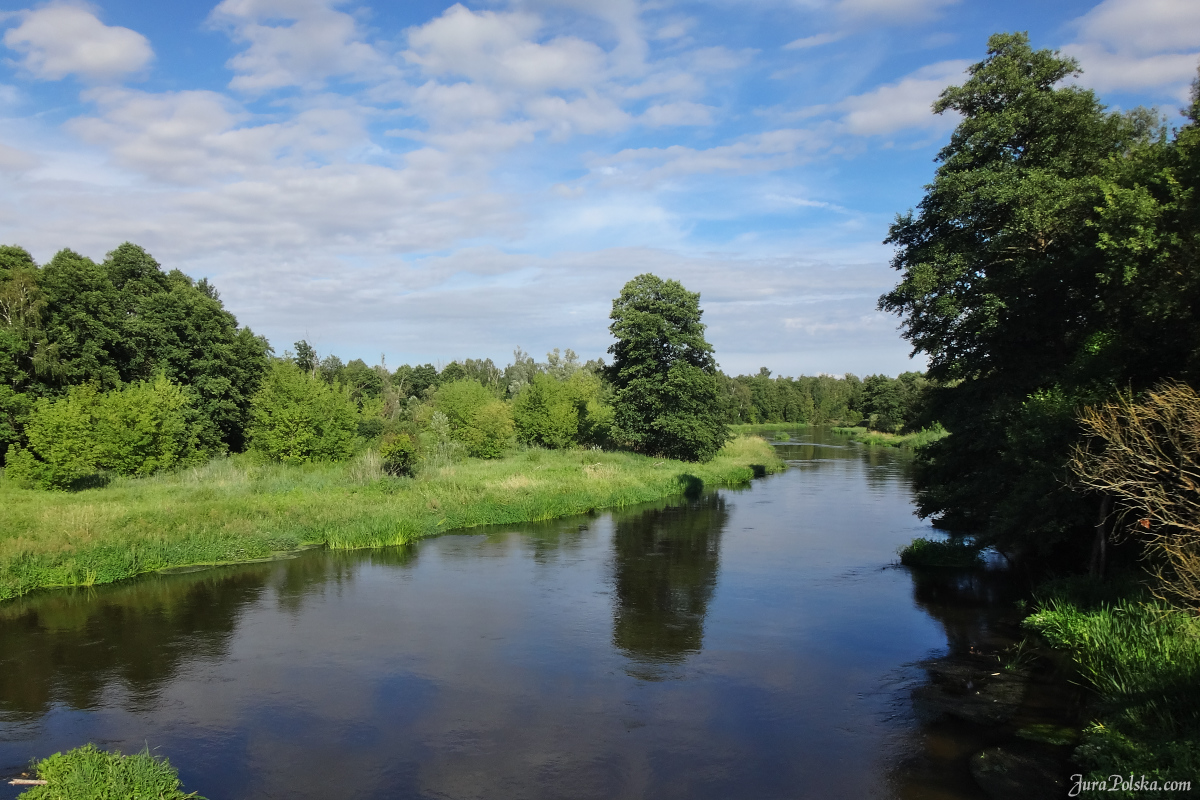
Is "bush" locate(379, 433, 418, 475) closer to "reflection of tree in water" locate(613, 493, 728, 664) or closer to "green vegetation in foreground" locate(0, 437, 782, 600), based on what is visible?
"green vegetation in foreground" locate(0, 437, 782, 600)

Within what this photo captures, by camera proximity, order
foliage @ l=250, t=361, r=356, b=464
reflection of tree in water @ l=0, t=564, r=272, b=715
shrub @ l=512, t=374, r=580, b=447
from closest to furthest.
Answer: reflection of tree in water @ l=0, t=564, r=272, b=715 < foliage @ l=250, t=361, r=356, b=464 < shrub @ l=512, t=374, r=580, b=447

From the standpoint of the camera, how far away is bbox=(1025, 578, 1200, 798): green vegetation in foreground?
29.2 ft

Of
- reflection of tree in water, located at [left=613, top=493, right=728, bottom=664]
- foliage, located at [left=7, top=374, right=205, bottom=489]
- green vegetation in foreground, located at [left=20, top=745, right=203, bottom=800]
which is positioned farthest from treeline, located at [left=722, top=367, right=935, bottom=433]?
green vegetation in foreground, located at [left=20, top=745, right=203, bottom=800]

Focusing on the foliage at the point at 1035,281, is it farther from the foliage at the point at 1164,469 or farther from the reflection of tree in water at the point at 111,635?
the reflection of tree in water at the point at 111,635

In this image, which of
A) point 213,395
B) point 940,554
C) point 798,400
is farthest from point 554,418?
point 798,400

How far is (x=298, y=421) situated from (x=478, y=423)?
43.7 feet

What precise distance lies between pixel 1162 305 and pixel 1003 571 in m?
11.7

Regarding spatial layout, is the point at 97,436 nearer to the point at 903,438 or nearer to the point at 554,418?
the point at 554,418

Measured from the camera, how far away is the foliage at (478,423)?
46469 mm

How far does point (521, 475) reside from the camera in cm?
3716

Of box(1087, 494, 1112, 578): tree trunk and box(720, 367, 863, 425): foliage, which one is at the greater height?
box(720, 367, 863, 425): foliage

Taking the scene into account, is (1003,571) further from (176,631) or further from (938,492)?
(176,631)

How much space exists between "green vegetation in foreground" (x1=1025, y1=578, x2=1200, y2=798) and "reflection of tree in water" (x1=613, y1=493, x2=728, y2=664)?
751 cm

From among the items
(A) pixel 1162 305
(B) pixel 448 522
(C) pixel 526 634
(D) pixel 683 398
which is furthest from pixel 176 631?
(D) pixel 683 398
